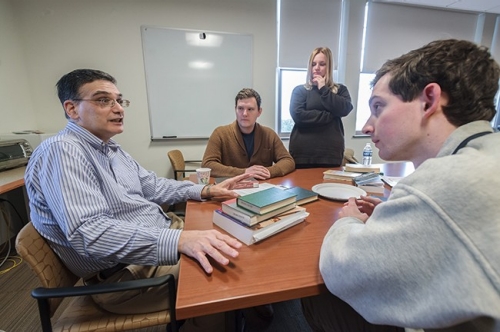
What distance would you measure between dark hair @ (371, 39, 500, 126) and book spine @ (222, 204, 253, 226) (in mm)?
577

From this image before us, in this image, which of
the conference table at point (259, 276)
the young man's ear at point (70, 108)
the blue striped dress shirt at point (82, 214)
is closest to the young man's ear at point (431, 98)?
the conference table at point (259, 276)

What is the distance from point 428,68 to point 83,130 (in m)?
1.23

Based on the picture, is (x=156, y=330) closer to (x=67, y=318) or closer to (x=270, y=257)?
(x=67, y=318)

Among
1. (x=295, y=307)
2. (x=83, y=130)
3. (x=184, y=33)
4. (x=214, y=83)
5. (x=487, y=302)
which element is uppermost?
(x=184, y=33)

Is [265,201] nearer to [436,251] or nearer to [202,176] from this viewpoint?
[436,251]

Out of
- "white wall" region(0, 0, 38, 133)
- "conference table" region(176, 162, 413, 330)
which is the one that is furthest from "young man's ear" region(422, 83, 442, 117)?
"white wall" region(0, 0, 38, 133)

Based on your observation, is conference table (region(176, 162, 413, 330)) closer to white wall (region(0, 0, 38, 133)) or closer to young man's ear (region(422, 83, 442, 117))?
young man's ear (region(422, 83, 442, 117))

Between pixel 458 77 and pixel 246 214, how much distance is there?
0.69 meters

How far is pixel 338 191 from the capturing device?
1.21m

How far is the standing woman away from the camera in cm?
183

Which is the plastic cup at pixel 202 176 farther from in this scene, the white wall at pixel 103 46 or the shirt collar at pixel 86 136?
the white wall at pixel 103 46

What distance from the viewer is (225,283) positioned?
60 cm

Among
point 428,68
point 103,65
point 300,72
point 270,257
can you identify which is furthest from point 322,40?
point 270,257

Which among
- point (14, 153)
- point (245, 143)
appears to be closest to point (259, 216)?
point (245, 143)
